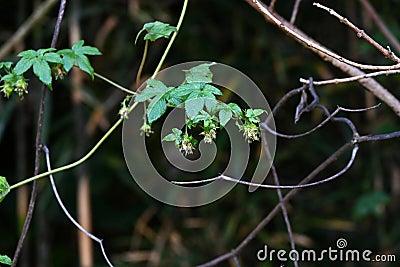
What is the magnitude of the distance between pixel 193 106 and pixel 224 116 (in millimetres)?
32

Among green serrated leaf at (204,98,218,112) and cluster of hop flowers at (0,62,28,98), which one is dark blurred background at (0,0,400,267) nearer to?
cluster of hop flowers at (0,62,28,98)

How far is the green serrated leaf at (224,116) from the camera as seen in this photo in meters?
0.56

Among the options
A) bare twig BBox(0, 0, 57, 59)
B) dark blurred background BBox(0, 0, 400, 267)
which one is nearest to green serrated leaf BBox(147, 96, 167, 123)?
bare twig BBox(0, 0, 57, 59)

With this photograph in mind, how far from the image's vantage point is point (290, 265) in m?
1.47

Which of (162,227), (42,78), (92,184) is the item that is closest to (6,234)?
(92,184)

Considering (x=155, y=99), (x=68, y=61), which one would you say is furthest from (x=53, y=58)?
(x=155, y=99)

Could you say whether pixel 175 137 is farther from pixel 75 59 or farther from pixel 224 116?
pixel 75 59

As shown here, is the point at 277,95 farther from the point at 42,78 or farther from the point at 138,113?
the point at 42,78

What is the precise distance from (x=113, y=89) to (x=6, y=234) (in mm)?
579

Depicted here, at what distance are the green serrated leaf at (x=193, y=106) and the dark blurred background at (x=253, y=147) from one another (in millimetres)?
891

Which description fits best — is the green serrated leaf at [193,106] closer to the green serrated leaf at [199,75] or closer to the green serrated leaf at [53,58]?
the green serrated leaf at [199,75]

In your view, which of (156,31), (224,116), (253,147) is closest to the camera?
(224,116)

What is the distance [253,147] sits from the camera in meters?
1.56

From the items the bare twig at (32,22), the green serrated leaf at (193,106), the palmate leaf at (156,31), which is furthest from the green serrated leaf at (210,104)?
the bare twig at (32,22)
